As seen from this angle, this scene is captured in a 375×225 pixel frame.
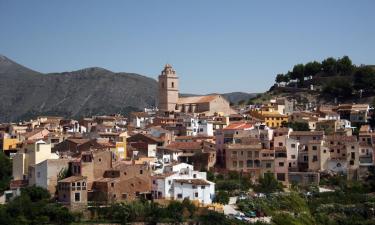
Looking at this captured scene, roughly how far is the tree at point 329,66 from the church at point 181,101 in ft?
47.0

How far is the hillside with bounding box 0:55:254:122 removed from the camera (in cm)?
8975

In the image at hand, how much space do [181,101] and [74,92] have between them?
5237 centimetres

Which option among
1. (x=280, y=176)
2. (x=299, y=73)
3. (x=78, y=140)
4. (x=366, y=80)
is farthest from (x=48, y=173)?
(x=299, y=73)

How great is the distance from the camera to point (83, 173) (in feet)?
84.8

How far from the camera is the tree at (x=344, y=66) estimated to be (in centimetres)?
5688

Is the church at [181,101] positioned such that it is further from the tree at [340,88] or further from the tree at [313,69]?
the tree at [313,69]

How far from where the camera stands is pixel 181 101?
160ft

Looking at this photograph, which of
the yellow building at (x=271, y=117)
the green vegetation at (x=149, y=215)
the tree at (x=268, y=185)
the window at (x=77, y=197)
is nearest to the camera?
the green vegetation at (x=149, y=215)

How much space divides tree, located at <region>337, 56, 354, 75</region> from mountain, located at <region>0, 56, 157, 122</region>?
107 feet

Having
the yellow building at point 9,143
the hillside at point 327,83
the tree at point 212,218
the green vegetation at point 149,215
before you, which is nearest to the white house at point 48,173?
the green vegetation at point 149,215

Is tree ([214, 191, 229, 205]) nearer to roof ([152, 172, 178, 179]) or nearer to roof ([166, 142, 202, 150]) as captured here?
roof ([152, 172, 178, 179])

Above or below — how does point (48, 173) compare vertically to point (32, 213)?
above

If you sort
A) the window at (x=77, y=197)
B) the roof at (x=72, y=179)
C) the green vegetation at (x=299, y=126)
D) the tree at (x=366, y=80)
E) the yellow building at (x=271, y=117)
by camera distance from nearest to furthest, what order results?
1. the roof at (x=72, y=179)
2. the window at (x=77, y=197)
3. the green vegetation at (x=299, y=126)
4. the yellow building at (x=271, y=117)
5. the tree at (x=366, y=80)

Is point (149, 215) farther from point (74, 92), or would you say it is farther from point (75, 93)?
point (74, 92)
